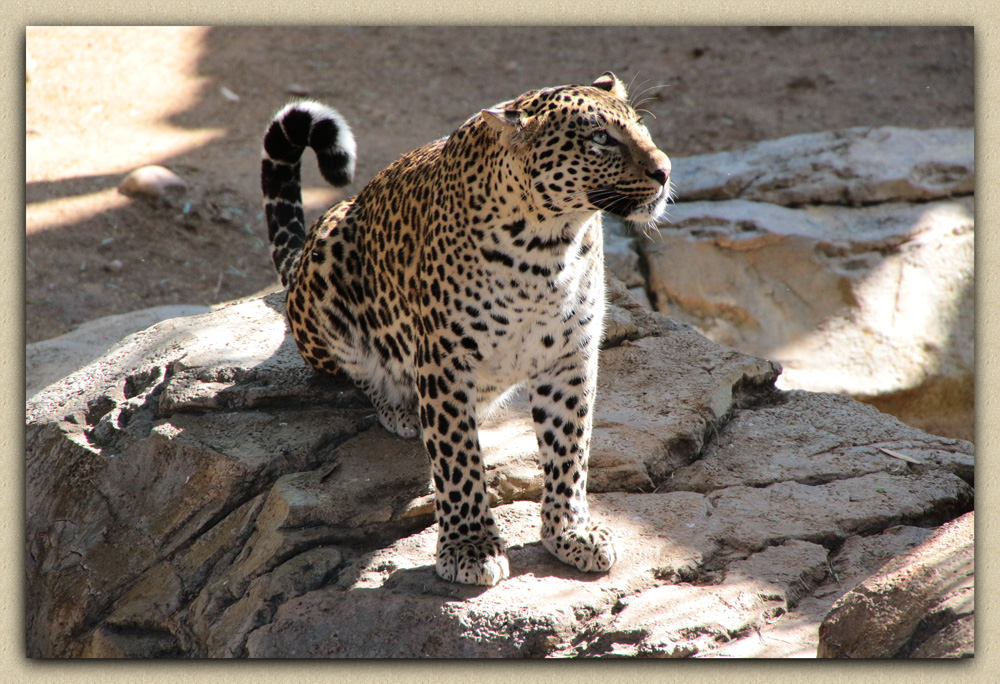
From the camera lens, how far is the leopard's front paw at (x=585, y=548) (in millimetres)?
3637

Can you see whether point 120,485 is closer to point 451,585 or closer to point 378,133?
point 451,585

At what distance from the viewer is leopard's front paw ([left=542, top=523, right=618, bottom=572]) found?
11.9 ft

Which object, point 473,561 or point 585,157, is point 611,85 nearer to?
point 585,157

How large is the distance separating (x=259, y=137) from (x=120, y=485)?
5608mm

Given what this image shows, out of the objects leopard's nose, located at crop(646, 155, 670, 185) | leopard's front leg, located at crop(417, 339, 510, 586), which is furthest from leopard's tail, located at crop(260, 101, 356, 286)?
leopard's nose, located at crop(646, 155, 670, 185)

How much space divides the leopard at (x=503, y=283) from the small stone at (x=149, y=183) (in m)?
4.30

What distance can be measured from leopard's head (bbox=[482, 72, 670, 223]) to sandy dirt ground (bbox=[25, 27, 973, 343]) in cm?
287

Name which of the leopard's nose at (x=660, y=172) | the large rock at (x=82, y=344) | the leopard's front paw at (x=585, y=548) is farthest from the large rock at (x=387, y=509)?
the leopard's nose at (x=660, y=172)

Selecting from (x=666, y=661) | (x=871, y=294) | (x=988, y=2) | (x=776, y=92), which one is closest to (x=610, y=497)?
(x=666, y=661)

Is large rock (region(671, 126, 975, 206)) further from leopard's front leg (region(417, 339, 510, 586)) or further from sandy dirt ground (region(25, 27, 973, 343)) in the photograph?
leopard's front leg (region(417, 339, 510, 586))

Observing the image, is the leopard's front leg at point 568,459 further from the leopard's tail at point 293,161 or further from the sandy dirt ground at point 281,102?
the sandy dirt ground at point 281,102

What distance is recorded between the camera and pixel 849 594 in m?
3.18

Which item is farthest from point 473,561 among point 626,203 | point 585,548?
point 626,203

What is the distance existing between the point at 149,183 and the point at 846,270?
5.35 m
